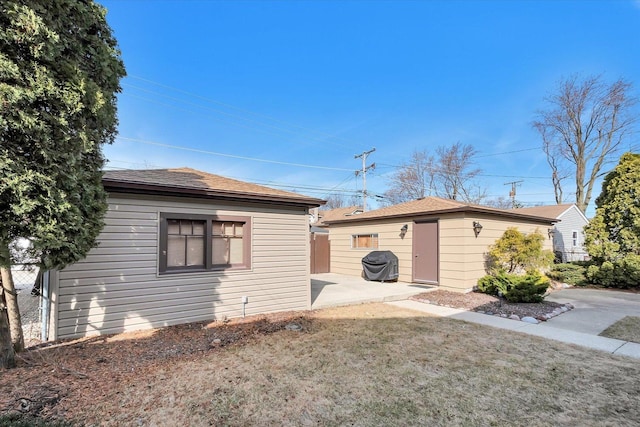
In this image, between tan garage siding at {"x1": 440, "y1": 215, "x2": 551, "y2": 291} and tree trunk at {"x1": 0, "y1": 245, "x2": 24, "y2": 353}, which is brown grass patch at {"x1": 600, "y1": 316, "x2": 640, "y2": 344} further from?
tree trunk at {"x1": 0, "y1": 245, "x2": 24, "y2": 353}

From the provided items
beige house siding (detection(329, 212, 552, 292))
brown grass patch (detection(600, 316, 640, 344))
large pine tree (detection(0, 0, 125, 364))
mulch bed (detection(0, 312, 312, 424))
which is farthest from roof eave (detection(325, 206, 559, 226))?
large pine tree (detection(0, 0, 125, 364))

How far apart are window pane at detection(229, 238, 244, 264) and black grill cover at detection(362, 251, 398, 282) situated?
5979mm

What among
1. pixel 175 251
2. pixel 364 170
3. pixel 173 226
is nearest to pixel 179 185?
pixel 173 226

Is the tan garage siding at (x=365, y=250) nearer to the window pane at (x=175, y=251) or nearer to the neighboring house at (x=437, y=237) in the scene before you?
the neighboring house at (x=437, y=237)

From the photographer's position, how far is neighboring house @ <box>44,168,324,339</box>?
15.4 ft

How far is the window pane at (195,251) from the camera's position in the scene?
219 inches

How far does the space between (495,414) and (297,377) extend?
1.91 metres

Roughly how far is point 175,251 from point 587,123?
24867mm

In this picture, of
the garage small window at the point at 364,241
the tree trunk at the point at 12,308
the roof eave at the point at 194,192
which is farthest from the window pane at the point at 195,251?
the garage small window at the point at 364,241

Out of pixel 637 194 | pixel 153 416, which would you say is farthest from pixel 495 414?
pixel 637 194

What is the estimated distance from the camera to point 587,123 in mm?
19375

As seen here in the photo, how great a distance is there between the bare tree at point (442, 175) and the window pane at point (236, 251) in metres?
21.0

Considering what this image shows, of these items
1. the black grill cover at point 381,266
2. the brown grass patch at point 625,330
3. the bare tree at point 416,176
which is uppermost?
the bare tree at point 416,176

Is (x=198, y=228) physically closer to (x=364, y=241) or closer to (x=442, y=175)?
(x=364, y=241)
